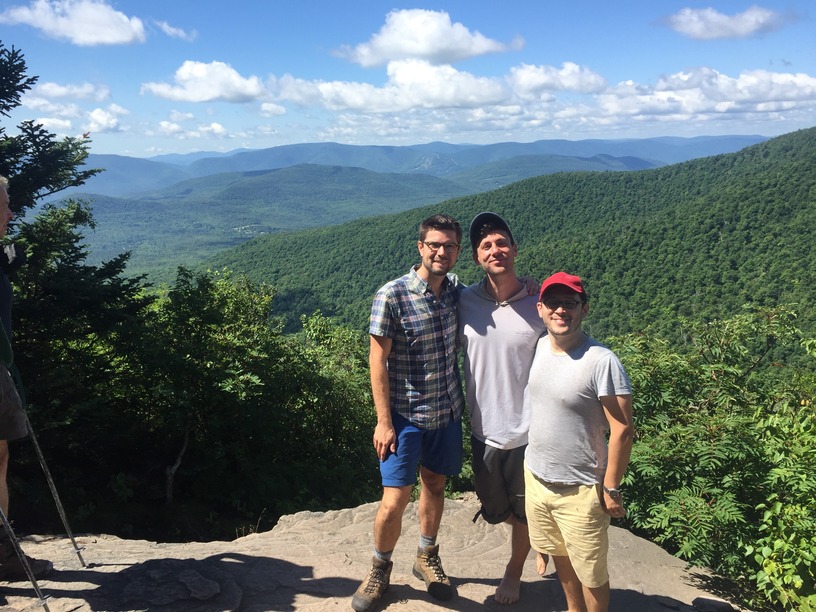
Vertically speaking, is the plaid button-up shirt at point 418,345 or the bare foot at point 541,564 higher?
the plaid button-up shirt at point 418,345

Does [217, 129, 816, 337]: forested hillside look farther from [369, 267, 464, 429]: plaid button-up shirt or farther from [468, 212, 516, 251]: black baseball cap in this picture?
[369, 267, 464, 429]: plaid button-up shirt

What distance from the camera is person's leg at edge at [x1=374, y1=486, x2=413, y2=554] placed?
9.73 ft

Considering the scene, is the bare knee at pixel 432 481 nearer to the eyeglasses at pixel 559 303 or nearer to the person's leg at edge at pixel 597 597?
the person's leg at edge at pixel 597 597

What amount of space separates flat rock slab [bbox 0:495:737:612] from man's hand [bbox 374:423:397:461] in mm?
905

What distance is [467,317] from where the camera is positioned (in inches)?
117

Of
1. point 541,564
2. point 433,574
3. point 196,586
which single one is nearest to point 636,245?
Result: point 541,564

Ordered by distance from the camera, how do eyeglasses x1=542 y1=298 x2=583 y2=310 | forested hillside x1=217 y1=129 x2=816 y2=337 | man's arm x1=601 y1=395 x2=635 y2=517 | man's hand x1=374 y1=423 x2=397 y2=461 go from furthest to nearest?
forested hillside x1=217 y1=129 x2=816 y2=337, man's hand x1=374 y1=423 x2=397 y2=461, eyeglasses x1=542 y1=298 x2=583 y2=310, man's arm x1=601 y1=395 x2=635 y2=517

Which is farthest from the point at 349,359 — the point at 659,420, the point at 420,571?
the point at 420,571

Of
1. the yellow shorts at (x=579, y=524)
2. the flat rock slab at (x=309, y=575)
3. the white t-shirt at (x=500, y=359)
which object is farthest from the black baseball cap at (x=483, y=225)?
the flat rock slab at (x=309, y=575)

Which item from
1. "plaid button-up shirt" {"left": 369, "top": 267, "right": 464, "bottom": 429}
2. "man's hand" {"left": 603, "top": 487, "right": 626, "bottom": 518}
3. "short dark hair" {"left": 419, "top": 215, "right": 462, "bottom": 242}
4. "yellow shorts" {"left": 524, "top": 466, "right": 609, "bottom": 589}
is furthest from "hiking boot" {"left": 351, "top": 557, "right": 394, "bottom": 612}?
"short dark hair" {"left": 419, "top": 215, "right": 462, "bottom": 242}

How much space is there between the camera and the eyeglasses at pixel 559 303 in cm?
255

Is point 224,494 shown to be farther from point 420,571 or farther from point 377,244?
point 377,244

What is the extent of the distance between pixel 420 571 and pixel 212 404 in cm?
579

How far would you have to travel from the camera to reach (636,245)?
5653 cm
